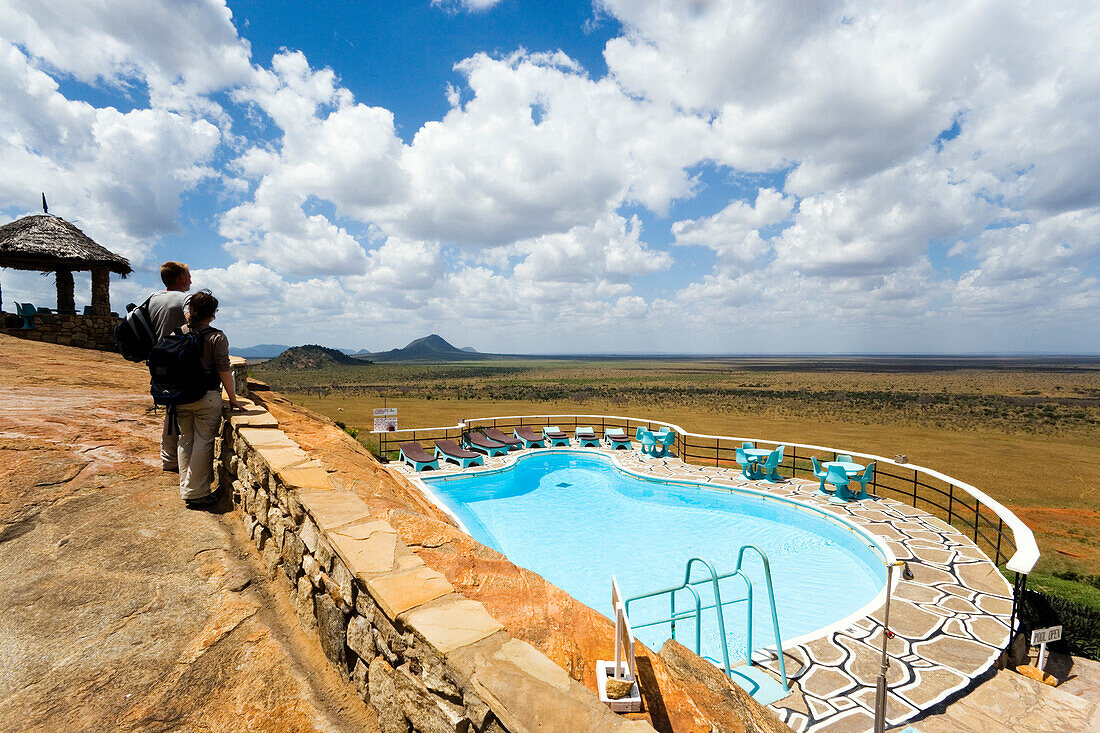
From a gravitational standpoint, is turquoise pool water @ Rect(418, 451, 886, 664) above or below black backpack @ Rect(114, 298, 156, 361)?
below

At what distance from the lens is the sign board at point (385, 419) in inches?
515

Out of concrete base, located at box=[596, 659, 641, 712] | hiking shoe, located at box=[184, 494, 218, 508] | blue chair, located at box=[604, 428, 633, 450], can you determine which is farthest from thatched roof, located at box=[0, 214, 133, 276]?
concrete base, located at box=[596, 659, 641, 712]

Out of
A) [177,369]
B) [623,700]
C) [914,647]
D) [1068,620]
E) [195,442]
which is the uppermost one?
[177,369]

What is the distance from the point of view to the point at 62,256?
36.2 feet

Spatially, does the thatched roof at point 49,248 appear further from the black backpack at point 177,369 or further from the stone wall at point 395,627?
the stone wall at point 395,627

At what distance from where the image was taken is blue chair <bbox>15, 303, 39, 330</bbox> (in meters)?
10.6

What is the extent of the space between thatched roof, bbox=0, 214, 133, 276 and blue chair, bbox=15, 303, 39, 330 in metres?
1.22

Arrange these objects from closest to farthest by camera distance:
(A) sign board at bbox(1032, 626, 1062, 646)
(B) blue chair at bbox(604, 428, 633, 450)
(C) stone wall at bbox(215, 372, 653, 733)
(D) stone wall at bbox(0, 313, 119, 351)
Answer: (C) stone wall at bbox(215, 372, 653, 733)
(A) sign board at bbox(1032, 626, 1062, 646)
(D) stone wall at bbox(0, 313, 119, 351)
(B) blue chair at bbox(604, 428, 633, 450)

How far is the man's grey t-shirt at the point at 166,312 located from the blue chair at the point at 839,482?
10.9m

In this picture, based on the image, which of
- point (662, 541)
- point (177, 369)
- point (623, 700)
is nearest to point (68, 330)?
point (177, 369)

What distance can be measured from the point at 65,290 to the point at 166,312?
12052 millimetres

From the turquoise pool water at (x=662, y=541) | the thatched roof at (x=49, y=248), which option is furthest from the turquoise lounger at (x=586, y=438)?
the thatched roof at (x=49, y=248)

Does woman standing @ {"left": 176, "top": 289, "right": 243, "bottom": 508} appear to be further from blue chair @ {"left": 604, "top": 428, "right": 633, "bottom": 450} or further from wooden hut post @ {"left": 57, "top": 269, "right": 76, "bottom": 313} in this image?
blue chair @ {"left": 604, "top": 428, "right": 633, "bottom": 450}

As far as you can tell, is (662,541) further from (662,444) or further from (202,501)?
(202,501)
